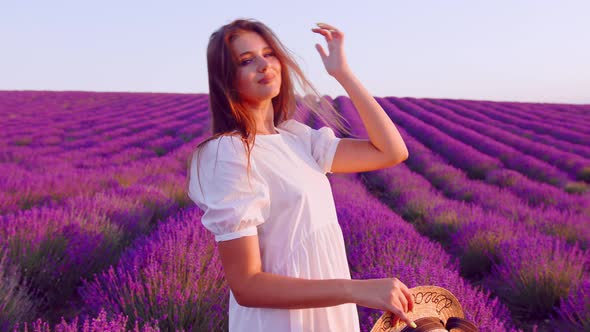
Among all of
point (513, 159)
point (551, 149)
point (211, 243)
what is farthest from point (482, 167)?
point (211, 243)

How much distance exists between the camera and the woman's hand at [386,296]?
836mm

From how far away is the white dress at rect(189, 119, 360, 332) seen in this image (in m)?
0.97

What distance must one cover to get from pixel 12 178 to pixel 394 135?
5384 millimetres

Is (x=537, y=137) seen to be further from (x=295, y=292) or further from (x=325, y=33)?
(x=295, y=292)

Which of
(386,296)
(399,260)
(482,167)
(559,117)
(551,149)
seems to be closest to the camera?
(386,296)

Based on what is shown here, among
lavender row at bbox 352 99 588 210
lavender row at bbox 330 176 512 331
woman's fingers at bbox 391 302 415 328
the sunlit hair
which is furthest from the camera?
lavender row at bbox 352 99 588 210

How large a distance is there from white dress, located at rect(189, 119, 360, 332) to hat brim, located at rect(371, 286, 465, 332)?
24 centimetres

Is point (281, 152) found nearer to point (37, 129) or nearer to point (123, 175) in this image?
point (123, 175)

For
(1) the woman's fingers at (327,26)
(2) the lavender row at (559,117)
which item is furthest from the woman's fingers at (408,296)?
(2) the lavender row at (559,117)

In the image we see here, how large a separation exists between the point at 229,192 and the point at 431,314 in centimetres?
48

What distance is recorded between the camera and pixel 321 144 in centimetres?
130

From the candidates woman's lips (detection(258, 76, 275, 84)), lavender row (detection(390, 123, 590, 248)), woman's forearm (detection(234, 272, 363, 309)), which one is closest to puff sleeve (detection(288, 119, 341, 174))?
woman's lips (detection(258, 76, 275, 84))

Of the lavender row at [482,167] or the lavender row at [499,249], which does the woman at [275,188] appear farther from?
the lavender row at [482,167]

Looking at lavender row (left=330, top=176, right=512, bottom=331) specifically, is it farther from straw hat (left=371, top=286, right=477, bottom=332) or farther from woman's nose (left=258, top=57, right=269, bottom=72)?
woman's nose (left=258, top=57, right=269, bottom=72)
